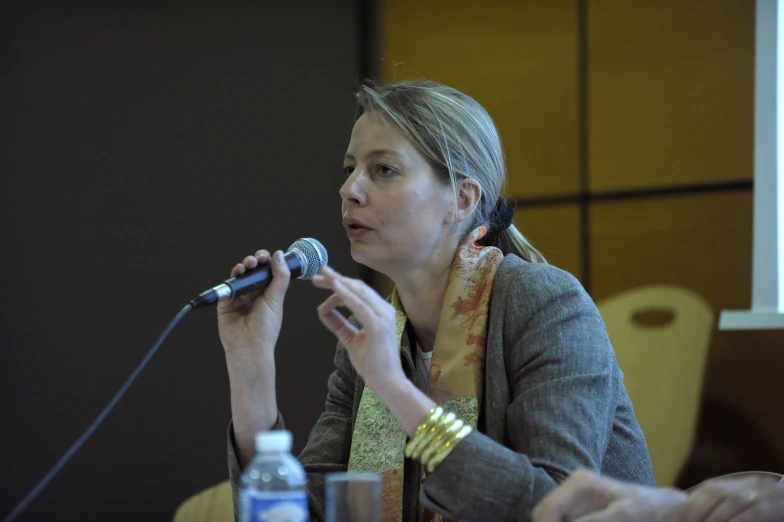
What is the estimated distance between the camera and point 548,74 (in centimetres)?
324

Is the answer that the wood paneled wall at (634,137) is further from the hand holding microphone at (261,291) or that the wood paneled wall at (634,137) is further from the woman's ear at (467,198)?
the hand holding microphone at (261,291)

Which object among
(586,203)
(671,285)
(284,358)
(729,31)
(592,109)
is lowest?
(284,358)

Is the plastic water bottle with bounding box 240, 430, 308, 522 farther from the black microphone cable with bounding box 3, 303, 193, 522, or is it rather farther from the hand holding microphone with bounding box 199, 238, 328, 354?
the hand holding microphone with bounding box 199, 238, 328, 354

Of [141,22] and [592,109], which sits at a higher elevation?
[141,22]

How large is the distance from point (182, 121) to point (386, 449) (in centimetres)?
210

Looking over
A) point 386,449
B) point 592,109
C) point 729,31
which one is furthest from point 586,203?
point 386,449

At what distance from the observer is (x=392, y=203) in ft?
5.69

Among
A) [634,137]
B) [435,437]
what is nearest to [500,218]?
[435,437]

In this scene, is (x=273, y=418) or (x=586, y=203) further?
(x=586, y=203)

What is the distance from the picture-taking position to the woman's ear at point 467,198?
183 cm

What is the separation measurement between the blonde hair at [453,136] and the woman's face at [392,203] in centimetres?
3

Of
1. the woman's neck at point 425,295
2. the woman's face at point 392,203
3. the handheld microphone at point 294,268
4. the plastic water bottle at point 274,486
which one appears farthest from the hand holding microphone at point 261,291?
the plastic water bottle at point 274,486

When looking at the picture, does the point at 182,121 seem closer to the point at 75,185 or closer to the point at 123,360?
the point at 75,185

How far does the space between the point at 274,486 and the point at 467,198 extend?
963 millimetres
